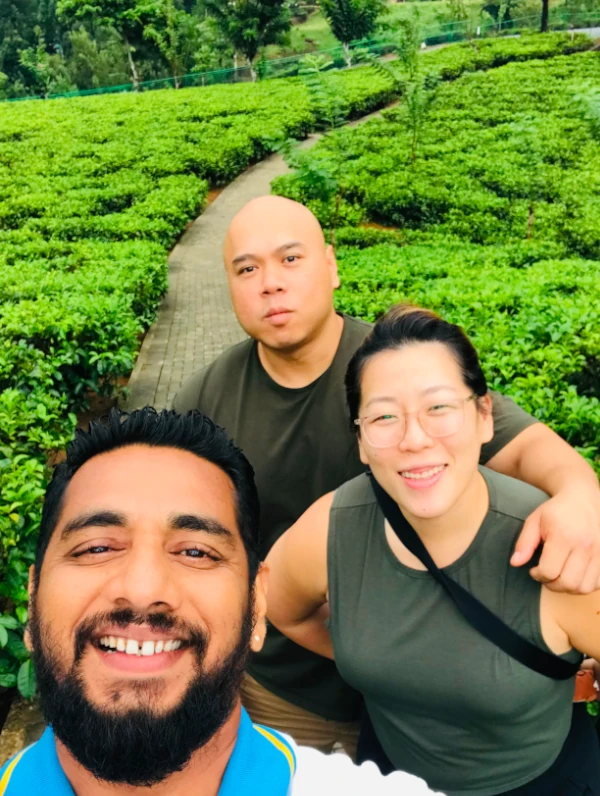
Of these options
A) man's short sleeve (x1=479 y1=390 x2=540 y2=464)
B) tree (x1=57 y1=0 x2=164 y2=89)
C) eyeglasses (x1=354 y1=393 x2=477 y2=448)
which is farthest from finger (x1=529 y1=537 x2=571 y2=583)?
tree (x1=57 y1=0 x2=164 y2=89)

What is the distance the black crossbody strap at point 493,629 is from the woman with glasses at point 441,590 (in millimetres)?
15

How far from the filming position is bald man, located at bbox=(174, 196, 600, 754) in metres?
2.01

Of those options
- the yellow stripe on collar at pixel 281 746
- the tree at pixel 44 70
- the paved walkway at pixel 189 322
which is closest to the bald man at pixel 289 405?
the yellow stripe on collar at pixel 281 746

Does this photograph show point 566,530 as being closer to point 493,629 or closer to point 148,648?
point 493,629

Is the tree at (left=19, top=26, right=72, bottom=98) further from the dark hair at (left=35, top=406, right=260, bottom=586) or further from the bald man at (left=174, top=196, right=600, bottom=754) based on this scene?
the dark hair at (left=35, top=406, right=260, bottom=586)

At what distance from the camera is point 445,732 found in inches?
59.6

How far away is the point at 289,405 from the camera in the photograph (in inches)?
80.7

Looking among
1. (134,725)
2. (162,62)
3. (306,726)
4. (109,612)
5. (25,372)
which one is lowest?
(306,726)

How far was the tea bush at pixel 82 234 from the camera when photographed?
3191mm

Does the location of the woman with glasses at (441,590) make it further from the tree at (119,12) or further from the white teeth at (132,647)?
the tree at (119,12)

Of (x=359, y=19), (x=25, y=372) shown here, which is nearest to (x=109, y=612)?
(x=25, y=372)

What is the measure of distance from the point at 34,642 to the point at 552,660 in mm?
1041

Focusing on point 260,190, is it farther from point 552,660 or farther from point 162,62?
point 162,62

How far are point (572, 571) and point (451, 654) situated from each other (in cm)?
33
